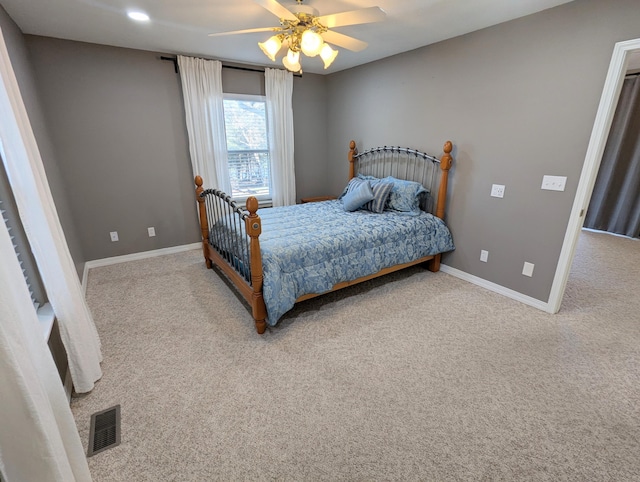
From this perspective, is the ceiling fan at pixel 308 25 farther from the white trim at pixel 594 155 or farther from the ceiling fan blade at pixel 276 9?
the white trim at pixel 594 155

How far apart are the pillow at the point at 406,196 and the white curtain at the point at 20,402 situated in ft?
10.7

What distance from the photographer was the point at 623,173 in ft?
15.2

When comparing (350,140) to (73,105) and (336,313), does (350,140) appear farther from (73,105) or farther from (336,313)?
(73,105)

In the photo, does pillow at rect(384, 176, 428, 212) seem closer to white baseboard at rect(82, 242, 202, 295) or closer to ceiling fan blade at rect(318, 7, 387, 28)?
ceiling fan blade at rect(318, 7, 387, 28)

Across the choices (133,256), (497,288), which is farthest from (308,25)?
(133,256)

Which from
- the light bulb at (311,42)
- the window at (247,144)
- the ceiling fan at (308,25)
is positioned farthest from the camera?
the window at (247,144)

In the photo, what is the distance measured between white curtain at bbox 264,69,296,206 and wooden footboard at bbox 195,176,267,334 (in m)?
1.31

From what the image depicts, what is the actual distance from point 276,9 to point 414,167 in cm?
250

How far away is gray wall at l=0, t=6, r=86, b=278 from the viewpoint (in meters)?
2.36

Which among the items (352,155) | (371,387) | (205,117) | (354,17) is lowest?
(371,387)

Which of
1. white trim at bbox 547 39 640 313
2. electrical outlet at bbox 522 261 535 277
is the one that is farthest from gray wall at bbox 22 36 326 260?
electrical outlet at bbox 522 261 535 277

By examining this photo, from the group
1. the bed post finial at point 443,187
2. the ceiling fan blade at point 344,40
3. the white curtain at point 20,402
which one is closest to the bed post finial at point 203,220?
the ceiling fan blade at point 344,40

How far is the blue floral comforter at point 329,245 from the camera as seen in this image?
7.97 ft

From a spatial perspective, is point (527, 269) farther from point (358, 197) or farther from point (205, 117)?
point (205, 117)
